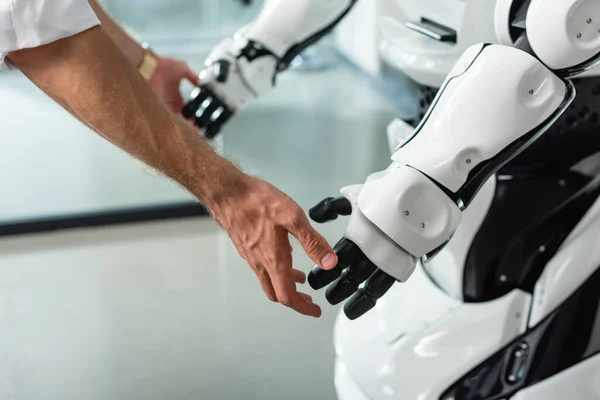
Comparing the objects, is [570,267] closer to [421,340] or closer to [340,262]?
[421,340]

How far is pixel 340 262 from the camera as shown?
0.72 m

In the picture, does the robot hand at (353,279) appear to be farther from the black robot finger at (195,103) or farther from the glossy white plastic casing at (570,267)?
the black robot finger at (195,103)

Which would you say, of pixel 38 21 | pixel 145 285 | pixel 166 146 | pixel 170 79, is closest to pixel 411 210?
pixel 166 146

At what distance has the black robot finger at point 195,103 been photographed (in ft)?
3.71

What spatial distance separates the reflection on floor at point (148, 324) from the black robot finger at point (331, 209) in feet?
1.28

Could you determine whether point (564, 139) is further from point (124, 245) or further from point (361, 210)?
point (124, 245)

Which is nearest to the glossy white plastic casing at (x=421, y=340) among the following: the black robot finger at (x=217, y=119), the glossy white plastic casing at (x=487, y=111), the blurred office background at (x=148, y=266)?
the blurred office background at (x=148, y=266)

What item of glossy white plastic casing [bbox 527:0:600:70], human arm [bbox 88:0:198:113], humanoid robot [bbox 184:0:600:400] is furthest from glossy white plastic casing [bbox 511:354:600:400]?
human arm [bbox 88:0:198:113]

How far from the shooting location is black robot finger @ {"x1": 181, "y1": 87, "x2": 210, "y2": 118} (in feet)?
3.71

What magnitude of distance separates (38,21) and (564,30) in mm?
497

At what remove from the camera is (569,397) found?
0.85 meters

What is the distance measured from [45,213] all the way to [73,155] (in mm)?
353

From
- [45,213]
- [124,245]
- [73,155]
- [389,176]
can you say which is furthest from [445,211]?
[73,155]

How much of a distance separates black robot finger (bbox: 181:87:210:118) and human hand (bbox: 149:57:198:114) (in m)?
0.06
